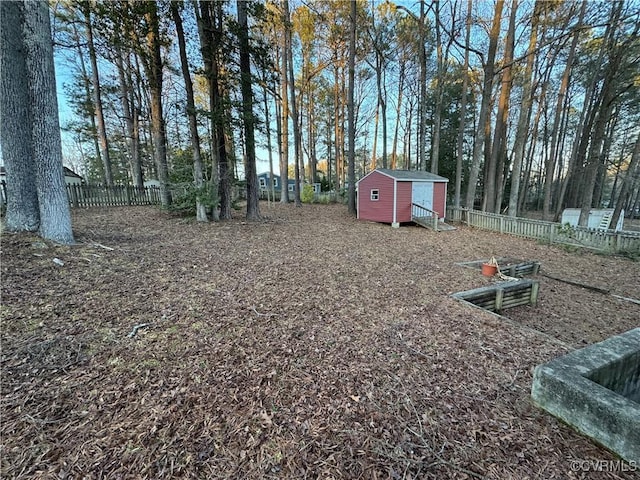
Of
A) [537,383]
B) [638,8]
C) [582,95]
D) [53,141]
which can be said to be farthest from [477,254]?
[582,95]

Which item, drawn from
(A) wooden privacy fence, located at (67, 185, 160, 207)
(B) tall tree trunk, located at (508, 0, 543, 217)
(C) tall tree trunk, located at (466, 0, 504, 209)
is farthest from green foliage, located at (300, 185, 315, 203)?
(B) tall tree trunk, located at (508, 0, 543, 217)

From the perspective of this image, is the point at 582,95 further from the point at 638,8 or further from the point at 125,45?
the point at 125,45

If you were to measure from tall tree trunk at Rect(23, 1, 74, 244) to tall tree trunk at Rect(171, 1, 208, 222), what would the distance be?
13.5 feet

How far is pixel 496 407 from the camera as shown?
2.17 meters

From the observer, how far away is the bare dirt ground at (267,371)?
1715 mm

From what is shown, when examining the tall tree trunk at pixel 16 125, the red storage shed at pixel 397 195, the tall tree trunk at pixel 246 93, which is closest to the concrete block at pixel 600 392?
the tall tree trunk at pixel 16 125

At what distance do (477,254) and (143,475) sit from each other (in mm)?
8299

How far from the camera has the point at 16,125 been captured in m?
4.63

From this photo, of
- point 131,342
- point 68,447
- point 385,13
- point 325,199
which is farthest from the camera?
point 325,199

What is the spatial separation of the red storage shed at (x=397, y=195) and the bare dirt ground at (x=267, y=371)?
785 cm

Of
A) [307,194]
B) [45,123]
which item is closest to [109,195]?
[45,123]

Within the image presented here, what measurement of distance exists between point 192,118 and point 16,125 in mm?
4674

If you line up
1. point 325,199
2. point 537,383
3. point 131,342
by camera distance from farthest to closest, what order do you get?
point 325,199 → point 131,342 → point 537,383

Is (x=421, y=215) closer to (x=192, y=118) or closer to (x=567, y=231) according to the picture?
(x=567, y=231)
